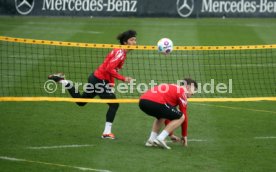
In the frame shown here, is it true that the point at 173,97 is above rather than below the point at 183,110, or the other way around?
above

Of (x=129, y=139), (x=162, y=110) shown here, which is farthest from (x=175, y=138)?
(x=129, y=139)

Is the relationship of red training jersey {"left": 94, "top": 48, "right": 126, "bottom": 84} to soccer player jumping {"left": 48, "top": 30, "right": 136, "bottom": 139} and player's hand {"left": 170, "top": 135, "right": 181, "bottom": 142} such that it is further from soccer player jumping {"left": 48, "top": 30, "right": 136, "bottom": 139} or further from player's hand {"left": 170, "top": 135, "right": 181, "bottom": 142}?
player's hand {"left": 170, "top": 135, "right": 181, "bottom": 142}

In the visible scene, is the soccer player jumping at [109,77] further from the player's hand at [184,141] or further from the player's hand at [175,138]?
the player's hand at [184,141]

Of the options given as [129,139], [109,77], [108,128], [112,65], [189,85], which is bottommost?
[129,139]

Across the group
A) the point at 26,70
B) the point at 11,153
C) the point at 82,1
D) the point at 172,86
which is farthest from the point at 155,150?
the point at 82,1

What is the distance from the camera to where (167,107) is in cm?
1413

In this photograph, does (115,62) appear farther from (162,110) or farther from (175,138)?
(175,138)

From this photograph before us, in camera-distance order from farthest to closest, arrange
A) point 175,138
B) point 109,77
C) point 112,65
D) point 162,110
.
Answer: point 109,77
point 112,65
point 175,138
point 162,110

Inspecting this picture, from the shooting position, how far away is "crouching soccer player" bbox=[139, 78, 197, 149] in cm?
1412

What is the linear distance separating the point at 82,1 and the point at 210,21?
6.30 meters

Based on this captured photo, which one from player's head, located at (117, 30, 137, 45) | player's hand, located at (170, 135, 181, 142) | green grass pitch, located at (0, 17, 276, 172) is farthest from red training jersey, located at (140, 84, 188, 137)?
player's head, located at (117, 30, 137, 45)

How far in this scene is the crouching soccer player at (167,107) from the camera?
14.1m

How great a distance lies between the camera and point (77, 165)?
42.4 feet

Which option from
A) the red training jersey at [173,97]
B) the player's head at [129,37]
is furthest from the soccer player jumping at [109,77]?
the red training jersey at [173,97]
